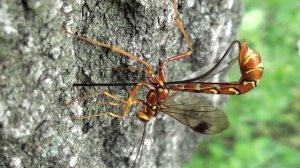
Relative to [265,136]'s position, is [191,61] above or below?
above

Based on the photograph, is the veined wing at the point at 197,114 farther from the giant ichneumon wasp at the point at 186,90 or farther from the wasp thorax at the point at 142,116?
the wasp thorax at the point at 142,116

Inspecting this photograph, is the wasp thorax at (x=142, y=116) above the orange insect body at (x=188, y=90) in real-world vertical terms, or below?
below

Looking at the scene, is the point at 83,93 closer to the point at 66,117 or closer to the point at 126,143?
the point at 66,117

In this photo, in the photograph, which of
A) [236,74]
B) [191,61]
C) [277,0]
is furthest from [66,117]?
[277,0]

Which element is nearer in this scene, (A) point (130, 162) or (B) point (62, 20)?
(B) point (62, 20)

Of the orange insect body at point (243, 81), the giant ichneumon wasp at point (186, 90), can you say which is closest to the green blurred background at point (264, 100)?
the giant ichneumon wasp at point (186, 90)

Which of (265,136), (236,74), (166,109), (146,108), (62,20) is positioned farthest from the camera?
(265,136)

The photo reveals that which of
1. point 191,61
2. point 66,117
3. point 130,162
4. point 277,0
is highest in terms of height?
point 277,0
